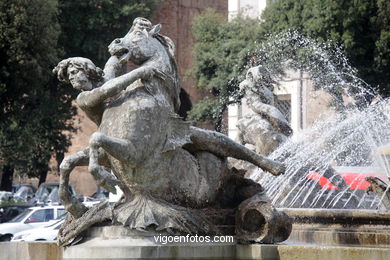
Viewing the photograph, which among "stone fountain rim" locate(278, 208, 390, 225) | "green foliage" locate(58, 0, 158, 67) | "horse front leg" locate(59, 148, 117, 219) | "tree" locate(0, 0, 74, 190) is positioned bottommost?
"stone fountain rim" locate(278, 208, 390, 225)

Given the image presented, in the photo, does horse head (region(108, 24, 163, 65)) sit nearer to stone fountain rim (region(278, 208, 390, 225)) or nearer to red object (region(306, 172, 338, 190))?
stone fountain rim (region(278, 208, 390, 225))

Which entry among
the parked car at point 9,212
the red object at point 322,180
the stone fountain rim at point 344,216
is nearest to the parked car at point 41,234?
the parked car at point 9,212

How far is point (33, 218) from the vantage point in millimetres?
23531

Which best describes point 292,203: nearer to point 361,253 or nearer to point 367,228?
point 367,228

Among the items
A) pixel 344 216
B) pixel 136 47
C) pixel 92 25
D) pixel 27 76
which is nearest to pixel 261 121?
pixel 344 216

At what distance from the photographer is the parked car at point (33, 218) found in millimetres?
22500

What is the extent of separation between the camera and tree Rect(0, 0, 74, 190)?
27.6m

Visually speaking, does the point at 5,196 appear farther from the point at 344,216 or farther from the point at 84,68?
the point at 84,68

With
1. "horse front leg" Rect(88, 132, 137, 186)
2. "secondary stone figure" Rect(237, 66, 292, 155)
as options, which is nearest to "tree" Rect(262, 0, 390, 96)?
"secondary stone figure" Rect(237, 66, 292, 155)

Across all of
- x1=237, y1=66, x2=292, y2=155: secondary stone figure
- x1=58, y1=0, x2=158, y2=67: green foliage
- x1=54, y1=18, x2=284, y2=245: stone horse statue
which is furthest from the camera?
x1=58, y1=0, x2=158, y2=67: green foliage

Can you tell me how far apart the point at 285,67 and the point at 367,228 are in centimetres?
2167

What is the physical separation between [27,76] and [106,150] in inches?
863

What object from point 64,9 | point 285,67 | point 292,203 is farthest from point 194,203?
point 64,9

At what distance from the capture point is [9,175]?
120ft
